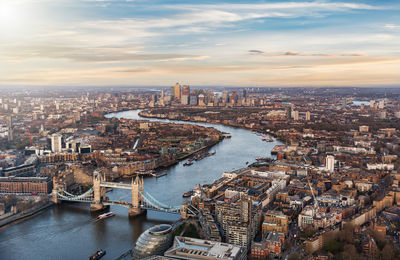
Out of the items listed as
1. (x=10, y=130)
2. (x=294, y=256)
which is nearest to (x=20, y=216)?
(x=294, y=256)

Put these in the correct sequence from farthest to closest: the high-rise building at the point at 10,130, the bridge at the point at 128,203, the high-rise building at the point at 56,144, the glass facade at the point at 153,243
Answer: the high-rise building at the point at 10,130 < the high-rise building at the point at 56,144 < the bridge at the point at 128,203 < the glass facade at the point at 153,243

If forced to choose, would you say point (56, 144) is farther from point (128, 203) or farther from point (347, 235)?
point (347, 235)

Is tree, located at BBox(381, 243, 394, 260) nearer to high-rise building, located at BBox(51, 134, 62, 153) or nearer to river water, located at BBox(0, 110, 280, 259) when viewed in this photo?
river water, located at BBox(0, 110, 280, 259)

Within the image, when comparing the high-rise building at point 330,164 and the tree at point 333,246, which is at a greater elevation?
the high-rise building at point 330,164

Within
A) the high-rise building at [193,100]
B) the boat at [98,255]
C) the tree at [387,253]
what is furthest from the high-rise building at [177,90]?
the tree at [387,253]

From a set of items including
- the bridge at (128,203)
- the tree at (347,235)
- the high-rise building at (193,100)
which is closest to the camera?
the tree at (347,235)

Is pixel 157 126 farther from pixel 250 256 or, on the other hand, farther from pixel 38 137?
pixel 250 256

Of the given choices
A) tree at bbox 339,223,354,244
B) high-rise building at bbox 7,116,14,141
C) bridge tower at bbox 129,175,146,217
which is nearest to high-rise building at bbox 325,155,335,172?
tree at bbox 339,223,354,244

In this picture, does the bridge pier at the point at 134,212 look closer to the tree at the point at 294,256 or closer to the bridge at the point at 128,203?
the bridge at the point at 128,203

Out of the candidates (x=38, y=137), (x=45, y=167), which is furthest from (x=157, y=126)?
(x=45, y=167)
